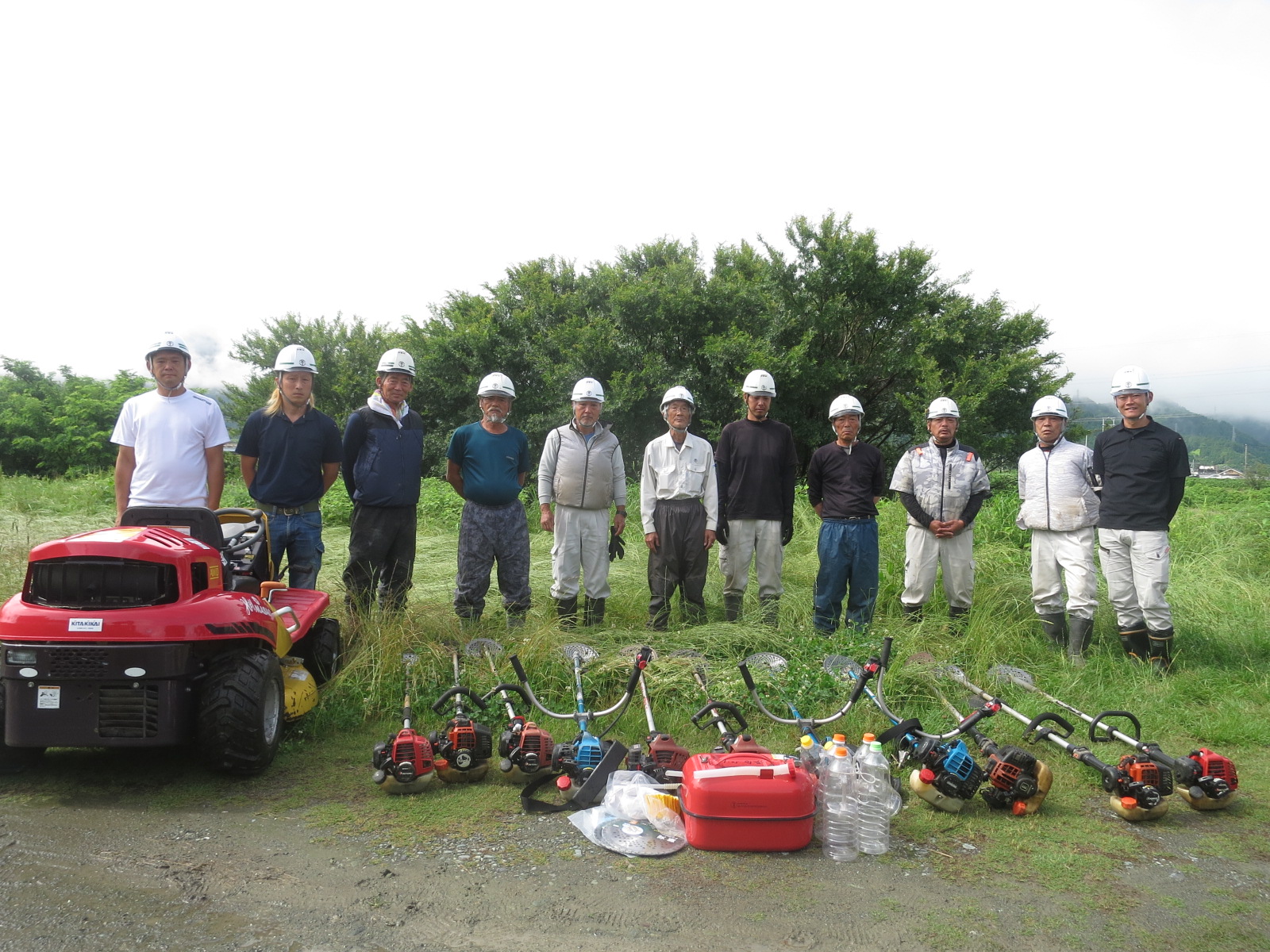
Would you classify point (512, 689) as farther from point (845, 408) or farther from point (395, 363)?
point (845, 408)

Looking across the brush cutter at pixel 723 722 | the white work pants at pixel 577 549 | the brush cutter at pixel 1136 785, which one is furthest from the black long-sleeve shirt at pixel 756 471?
the brush cutter at pixel 1136 785

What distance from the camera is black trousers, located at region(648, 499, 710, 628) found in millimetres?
6160

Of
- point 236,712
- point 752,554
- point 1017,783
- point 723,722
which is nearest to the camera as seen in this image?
point 1017,783

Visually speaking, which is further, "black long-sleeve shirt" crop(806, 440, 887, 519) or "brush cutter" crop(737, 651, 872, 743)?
"black long-sleeve shirt" crop(806, 440, 887, 519)

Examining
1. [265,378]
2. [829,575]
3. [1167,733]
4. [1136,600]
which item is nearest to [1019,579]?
[1136,600]

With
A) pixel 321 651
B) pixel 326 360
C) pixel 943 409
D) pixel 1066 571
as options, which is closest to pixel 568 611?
pixel 321 651

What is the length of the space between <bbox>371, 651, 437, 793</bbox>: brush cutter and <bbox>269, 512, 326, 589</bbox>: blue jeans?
6.12 feet

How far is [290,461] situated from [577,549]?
207 cm

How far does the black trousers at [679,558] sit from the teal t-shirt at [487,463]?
1094 millimetres

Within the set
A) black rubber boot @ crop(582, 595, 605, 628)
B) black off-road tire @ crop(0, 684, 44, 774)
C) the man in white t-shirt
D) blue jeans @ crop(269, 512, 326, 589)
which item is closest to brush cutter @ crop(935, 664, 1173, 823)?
black rubber boot @ crop(582, 595, 605, 628)

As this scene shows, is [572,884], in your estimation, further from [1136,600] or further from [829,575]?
[1136,600]

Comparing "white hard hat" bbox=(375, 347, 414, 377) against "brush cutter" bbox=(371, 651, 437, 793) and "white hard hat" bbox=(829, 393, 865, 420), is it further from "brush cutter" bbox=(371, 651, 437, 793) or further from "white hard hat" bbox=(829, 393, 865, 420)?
"white hard hat" bbox=(829, 393, 865, 420)

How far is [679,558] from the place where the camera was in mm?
6203

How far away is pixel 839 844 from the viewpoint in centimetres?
328
